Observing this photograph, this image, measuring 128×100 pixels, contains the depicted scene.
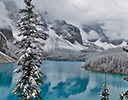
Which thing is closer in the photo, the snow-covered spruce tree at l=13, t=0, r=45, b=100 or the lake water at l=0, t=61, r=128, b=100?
the snow-covered spruce tree at l=13, t=0, r=45, b=100

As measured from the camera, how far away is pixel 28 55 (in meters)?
9.24

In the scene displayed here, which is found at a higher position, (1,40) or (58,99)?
(1,40)

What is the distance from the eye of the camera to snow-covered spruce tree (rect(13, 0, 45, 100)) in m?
9.29

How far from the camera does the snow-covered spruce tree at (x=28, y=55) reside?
30.5 feet

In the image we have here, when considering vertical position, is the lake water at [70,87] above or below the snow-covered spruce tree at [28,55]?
above

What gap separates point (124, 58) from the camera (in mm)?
81500

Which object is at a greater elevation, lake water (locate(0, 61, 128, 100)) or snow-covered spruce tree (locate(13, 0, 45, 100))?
lake water (locate(0, 61, 128, 100))

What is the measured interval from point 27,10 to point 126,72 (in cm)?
7403

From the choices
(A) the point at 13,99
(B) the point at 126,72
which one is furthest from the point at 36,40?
(B) the point at 126,72

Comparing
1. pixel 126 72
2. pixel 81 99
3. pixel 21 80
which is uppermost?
pixel 126 72

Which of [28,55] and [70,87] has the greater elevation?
[70,87]

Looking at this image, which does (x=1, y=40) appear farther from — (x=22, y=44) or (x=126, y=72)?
(x=22, y=44)

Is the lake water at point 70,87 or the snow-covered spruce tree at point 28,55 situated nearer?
the snow-covered spruce tree at point 28,55

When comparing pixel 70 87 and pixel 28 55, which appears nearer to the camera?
pixel 28 55
